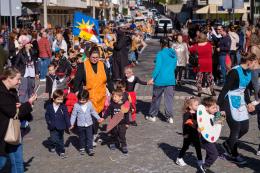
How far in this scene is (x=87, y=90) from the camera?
8539 millimetres

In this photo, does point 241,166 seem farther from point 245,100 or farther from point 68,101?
point 68,101

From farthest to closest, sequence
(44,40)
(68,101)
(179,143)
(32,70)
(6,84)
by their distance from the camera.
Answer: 1. (44,40)
2. (32,70)
3. (68,101)
4. (179,143)
5. (6,84)

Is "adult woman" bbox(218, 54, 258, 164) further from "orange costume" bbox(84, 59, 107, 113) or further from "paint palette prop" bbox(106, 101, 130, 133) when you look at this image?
"orange costume" bbox(84, 59, 107, 113)

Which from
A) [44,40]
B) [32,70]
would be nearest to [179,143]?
[32,70]

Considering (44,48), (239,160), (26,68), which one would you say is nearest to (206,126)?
(239,160)

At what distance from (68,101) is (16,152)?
3471 mm

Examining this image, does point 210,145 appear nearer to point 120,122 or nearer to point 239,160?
point 239,160

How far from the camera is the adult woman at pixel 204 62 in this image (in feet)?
43.2

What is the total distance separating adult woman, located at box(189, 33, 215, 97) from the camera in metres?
13.2

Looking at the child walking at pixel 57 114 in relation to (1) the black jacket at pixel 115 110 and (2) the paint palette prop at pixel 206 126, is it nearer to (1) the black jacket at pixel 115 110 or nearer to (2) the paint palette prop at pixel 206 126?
(1) the black jacket at pixel 115 110

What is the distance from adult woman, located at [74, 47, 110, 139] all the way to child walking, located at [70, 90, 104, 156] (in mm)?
391

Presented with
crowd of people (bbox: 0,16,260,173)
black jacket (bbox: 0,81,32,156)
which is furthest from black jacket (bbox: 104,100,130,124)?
black jacket (bbox: 0,81,32,156)

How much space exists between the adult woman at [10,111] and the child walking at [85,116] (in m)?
1.99

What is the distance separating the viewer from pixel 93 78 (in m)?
8.65
